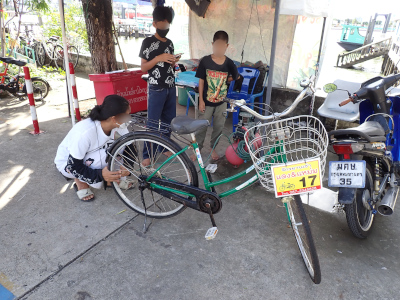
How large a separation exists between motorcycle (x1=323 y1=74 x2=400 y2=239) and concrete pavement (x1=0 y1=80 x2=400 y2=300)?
0.35 m

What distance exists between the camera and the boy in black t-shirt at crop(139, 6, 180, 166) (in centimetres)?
321

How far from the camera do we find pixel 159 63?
3387mm

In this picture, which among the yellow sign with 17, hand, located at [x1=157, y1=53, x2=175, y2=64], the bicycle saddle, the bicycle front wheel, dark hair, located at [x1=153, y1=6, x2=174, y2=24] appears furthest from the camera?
hand, located at [x1=157, y1=53, x2=175, y2=64]

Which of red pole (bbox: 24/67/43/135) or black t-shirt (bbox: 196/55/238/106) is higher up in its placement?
black t-shirt (bbox: 196/55/238/106)

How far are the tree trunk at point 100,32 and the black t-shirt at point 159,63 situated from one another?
222 centimetres

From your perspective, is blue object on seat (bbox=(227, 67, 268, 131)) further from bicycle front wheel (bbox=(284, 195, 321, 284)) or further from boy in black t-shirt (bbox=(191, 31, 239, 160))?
bicycle front wheel (bbox=(284, 195, 321, 284))

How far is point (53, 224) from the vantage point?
2615 millimetres

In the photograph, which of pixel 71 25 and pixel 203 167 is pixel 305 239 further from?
pixel 71 25

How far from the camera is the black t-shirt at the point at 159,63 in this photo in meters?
3.32

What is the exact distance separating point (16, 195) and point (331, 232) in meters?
3.18

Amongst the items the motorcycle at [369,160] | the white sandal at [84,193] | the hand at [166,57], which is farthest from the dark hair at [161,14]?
the white sandal at [84,193]

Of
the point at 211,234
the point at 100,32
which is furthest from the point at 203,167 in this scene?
the point at 100,32

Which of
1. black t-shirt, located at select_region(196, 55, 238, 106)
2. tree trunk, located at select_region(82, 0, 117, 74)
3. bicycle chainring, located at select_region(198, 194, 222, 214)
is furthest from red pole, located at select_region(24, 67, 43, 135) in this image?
bicycle chainring, located at select_region(198, 194, 222, 214)

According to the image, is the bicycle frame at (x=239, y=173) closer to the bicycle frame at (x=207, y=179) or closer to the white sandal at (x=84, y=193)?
the bicycle frame at (x=207, y=179)
